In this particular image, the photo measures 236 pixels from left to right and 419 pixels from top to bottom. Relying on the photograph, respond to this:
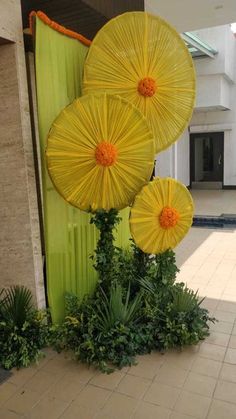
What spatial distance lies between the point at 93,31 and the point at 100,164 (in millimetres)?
1600

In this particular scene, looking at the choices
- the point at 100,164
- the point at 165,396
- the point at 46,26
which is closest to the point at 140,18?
the point at 46,26

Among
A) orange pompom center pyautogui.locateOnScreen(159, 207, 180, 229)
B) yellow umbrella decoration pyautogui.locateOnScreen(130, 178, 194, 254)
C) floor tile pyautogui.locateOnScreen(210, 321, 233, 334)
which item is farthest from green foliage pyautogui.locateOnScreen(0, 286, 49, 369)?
floor tile pyautogui.locateOnScreen(210, 321, 233, 334)

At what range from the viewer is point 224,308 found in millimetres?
3387

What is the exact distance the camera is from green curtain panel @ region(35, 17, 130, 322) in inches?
98.8

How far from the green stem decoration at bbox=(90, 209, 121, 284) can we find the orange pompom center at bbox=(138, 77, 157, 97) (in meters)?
0.94

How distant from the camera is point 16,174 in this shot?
2.62 metres

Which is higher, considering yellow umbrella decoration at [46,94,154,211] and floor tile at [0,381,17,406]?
yellow umbrella decoration at [46,94,154,211]

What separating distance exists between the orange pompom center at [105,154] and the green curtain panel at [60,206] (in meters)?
0.48

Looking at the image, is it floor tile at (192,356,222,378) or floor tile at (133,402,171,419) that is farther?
floor tile at (192,356,222,378)

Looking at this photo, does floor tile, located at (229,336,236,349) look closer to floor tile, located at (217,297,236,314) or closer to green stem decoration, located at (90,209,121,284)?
floor tile, located at (217,297,236,314)

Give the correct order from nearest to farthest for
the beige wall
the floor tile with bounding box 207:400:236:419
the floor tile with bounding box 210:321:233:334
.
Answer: the floor tile with bounding box 207:400:236:419 < the beige wall < the floor tile with bounding box 210:321:233:334

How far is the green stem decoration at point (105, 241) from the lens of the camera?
8.57 feet

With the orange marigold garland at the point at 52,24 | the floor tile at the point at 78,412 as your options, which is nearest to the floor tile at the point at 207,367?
the floor tile at the point at 78,412

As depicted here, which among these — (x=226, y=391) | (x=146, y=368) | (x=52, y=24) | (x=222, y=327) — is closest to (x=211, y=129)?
(x=222, y=327)
